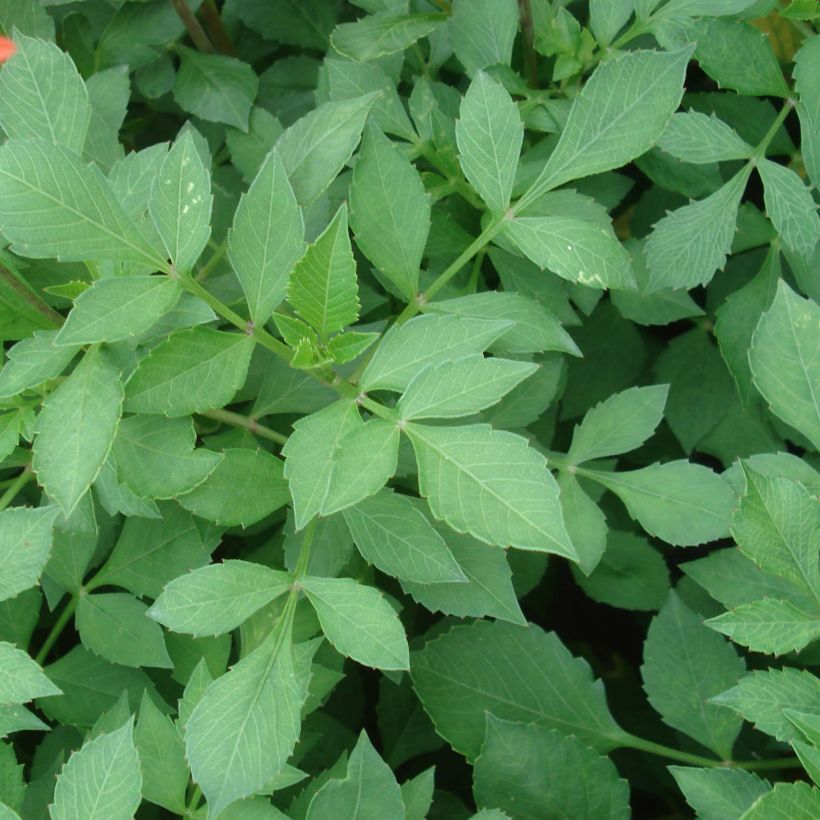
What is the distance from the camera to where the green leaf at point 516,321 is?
121 cm

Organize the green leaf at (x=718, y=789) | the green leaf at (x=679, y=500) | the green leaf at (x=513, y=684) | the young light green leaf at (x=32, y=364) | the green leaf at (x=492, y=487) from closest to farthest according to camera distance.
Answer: the green leaf at (x=492, y=487), the young light green leaf at (x=32, y=364), the green leaf at (x=718, y=789), the green leaf at (x=679, y=500), the green leaf at (x=513, y=684)

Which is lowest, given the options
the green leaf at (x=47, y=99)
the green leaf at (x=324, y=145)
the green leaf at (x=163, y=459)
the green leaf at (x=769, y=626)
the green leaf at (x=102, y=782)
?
the green leaf at (x=102, y=782)

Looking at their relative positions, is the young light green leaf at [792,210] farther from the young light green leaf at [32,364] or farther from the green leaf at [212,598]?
the young light green leaf at [32,364]

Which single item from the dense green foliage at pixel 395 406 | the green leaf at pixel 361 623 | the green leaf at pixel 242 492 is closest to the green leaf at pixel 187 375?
the dense green foliage at pixel 395 406

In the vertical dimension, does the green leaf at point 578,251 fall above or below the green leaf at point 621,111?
below

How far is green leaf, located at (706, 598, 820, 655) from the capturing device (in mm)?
1134

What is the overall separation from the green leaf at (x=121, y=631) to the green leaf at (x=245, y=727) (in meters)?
0.24

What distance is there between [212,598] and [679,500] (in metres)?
0.63

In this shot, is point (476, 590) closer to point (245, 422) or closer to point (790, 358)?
point (245, 422)

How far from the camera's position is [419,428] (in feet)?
3.36

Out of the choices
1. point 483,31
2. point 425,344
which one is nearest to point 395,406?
point 425,344

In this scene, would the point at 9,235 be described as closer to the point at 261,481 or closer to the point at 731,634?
the point at 261,481

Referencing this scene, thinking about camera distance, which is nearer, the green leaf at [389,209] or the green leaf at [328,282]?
the green leaf at [328,282]

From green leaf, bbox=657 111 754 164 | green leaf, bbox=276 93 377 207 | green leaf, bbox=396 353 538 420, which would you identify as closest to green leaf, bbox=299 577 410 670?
green leaf, bbox=396 353 538 420
